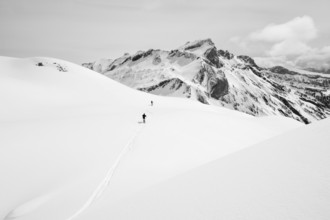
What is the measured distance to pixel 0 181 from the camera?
524 inches

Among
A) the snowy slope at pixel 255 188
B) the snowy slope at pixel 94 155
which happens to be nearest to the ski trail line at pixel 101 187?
the snowy slope at pixel 94 155

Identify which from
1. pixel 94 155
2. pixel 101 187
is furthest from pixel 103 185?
pixel 94 155

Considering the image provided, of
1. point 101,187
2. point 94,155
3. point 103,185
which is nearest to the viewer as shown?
point 101,187

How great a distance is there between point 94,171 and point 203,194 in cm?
991

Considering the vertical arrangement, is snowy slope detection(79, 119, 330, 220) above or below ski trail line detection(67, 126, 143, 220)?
above

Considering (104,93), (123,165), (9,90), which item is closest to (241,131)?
(123,165)

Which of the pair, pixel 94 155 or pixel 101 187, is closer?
pixel 101 187

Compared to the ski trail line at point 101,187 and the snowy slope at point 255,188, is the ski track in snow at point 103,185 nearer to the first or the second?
the ski trail line at point 101,187

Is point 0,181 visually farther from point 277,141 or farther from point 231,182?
point 277,141

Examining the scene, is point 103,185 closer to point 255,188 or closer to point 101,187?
point 101,187

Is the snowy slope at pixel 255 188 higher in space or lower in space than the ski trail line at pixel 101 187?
higher

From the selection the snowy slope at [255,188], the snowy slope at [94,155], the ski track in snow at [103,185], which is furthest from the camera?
the snowy slope at [94,155]

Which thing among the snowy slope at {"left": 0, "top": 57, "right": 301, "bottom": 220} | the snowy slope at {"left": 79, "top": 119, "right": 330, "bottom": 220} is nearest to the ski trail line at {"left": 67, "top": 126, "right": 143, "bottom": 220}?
the snowy slope at {"left": 0, "top": 57, "right": 301, "bottom": 220}

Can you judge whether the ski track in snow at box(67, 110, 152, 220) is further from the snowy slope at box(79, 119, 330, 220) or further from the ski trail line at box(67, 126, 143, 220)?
the snowy slope at box(79, 119, 330, 220)
